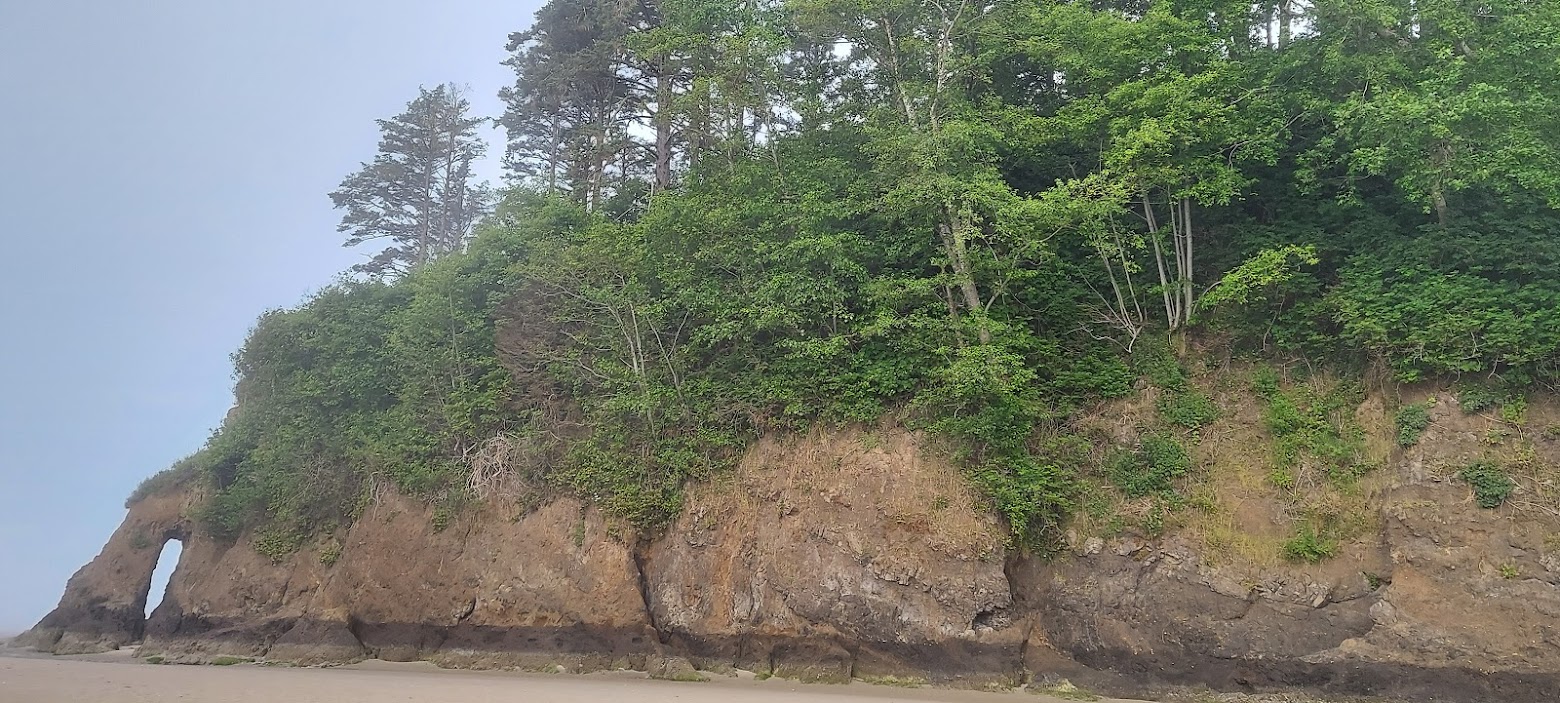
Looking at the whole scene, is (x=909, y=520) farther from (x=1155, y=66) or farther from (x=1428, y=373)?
(x=1155, y=66)

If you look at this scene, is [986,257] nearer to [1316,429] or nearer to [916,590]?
[1316,429]

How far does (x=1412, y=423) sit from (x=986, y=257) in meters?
7.14

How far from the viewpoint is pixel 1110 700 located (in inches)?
456

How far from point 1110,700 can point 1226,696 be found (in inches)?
64.7

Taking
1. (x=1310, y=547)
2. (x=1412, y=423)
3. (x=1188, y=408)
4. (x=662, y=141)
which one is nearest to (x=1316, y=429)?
(x=1412, y=423)

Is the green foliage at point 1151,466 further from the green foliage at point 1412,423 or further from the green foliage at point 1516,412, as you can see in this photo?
the green foliage at point 1516,412

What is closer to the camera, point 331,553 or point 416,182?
point 331,553

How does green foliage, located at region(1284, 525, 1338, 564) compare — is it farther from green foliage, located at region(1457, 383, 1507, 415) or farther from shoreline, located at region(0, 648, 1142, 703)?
shoreline, located at region(0, 648, 1142, 703)

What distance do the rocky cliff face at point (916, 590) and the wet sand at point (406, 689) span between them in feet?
2.81

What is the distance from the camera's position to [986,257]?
1429 cm

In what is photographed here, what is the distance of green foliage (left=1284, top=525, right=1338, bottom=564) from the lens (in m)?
11.3

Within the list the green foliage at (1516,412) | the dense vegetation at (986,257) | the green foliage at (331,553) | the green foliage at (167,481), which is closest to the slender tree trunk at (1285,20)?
the dense vegetation at (986,257)

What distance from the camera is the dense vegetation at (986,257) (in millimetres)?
11688

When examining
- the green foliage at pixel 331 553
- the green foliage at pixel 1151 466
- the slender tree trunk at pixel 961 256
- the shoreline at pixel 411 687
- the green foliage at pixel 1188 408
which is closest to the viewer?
the shoreline at pixel 411 687
